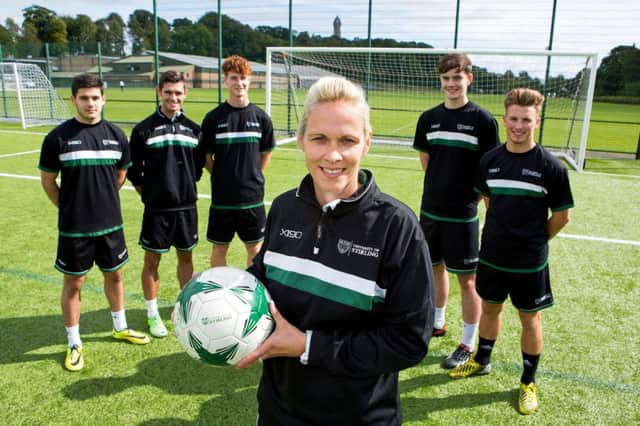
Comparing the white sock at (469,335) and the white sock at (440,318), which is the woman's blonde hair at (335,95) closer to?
the white sock at (469,335)

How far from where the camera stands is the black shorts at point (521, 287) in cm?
328

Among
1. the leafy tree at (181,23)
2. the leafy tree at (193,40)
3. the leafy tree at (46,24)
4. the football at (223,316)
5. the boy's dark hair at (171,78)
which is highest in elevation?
the leafy tree at (46,24)

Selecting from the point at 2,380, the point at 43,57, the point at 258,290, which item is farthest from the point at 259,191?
the point at 43,57

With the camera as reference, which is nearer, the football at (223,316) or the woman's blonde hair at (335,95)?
the woman's blonde hair at (335,95)

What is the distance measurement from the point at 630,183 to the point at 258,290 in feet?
37.0

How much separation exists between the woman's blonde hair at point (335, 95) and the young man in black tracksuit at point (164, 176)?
113 inches

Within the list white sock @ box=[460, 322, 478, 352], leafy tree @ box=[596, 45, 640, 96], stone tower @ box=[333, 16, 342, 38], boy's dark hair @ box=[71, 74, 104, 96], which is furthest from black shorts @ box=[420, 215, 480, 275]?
leafy tree @ box=[596, 45, 640, 96]

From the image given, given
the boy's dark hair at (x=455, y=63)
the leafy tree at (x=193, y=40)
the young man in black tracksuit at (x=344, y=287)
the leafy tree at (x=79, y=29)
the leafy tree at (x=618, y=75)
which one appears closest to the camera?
the young man in black tracksuit at (x=344, y=287)

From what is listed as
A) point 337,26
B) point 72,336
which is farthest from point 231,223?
point 337,26

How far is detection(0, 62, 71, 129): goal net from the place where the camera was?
Result: 18.4 meters

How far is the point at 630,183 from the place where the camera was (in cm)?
1059

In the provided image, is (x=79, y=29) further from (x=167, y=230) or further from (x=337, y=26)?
(x=167, y=230)

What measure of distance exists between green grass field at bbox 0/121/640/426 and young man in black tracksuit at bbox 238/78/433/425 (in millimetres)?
1723

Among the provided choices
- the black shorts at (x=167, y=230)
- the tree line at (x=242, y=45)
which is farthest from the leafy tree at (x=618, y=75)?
the black shorts at (x=167, y=230)
